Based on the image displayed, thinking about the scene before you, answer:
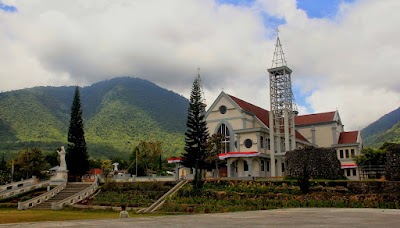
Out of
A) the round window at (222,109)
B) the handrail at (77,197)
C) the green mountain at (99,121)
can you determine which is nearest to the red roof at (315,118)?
the round window at (222,109)

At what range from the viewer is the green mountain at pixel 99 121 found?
8269 centimetres

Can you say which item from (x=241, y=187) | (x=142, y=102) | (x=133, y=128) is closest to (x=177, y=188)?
(x=241, y=187)

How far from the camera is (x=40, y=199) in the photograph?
30891 millimetres

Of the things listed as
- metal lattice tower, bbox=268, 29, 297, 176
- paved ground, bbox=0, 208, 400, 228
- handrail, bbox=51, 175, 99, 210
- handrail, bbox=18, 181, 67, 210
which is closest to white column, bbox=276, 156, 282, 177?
metal lattice tower, bbox=268, 29, 297, 176

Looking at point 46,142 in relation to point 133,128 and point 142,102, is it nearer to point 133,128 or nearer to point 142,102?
point 133,128

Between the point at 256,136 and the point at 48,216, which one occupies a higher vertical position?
the point at 256,136

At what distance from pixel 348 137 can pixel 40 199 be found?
36343 mm

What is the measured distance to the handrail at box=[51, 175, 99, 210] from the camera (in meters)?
28.5

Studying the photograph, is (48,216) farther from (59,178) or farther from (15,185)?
(59,178)

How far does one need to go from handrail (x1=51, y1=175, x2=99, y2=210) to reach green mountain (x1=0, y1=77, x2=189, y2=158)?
4575 cm

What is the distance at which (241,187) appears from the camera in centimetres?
2827

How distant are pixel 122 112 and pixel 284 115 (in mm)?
83585

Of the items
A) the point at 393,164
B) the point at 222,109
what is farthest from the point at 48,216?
the point at 222,109

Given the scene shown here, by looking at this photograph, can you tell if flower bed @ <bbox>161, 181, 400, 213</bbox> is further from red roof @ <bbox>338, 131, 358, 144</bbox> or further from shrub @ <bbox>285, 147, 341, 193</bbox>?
red roof @ <bbox>338, 131, 358, 144</bbox>
